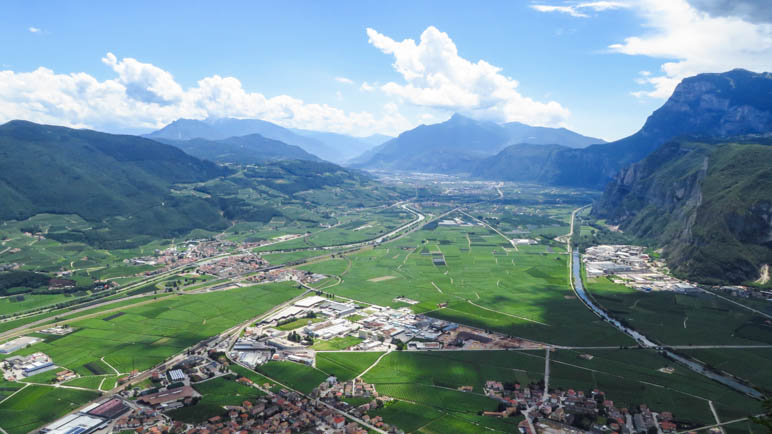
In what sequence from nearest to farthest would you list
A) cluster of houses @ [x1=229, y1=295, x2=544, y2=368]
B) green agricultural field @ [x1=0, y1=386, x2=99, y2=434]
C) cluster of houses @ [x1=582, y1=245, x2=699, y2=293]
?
green agricultural field @ [x1=0, y1=386, x2=99, y2=434]
cluster of houses @ [x1=229, y1=295, x2=544, y2=368]
cluster of houses @ [x1=582, y1=245, x2=699, y2=293]

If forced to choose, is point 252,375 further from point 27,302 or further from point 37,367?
point 27,302

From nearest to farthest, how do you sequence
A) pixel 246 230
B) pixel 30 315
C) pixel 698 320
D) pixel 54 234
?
pixel 698 320 → pixel 30 315 → pixel 54 234 → pixel 246 230

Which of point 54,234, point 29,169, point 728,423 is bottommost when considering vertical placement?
point 728,423

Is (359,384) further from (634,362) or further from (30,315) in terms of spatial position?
(30,315)

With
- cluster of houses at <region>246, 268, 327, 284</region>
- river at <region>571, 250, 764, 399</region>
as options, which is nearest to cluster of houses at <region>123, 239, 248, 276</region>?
cluster of houses at <region>246, 268, 327, 284</region>

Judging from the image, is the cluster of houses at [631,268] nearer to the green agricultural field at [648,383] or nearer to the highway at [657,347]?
the highway at [657,347]

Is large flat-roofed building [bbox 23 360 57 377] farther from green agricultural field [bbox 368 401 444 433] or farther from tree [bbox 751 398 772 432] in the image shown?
tree [bbox 751 398 772 432]

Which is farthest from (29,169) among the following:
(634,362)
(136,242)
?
(634,362)
